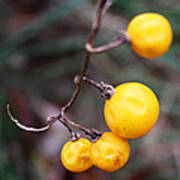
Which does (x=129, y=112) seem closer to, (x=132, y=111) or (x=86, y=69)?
(x=132, y=111)

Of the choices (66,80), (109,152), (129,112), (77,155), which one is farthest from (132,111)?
(66,80)

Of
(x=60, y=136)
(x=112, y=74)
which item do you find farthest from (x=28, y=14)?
(x=60, y=136)

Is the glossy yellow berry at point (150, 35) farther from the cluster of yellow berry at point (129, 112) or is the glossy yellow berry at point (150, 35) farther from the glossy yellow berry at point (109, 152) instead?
the glossy yellow berry at point (109, 152)

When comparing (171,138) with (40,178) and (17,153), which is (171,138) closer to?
(40,178)

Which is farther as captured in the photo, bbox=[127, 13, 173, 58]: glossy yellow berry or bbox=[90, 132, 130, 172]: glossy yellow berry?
bbox=[90, 132, 130, 172]: glossy yellow berry

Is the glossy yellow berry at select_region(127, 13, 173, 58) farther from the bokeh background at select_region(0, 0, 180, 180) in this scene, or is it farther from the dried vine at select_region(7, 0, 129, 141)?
the bokeh background at select_region(0, 0, 180, 180)

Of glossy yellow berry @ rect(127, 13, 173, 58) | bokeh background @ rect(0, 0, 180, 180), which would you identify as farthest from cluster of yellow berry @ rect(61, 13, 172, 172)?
bokeh background @ rect(0, 0, 180, 180)

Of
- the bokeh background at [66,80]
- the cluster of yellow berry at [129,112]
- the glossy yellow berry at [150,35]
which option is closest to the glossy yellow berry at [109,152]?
the cluster of yellow berry at [129,112]

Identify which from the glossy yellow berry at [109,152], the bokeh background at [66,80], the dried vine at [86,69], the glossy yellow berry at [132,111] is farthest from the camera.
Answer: the bokeh background at [66,80]
